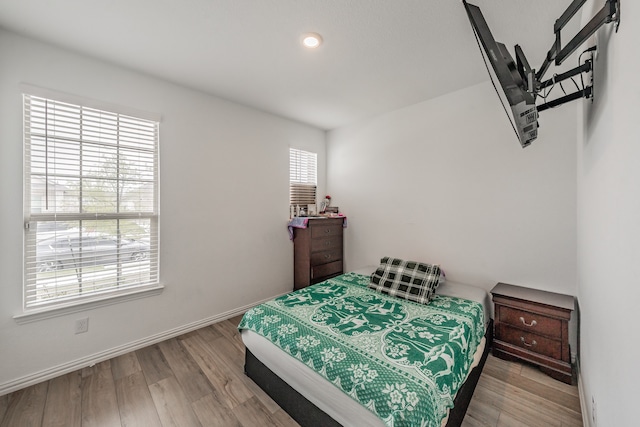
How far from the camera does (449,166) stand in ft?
9.37

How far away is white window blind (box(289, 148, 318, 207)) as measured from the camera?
378 cm

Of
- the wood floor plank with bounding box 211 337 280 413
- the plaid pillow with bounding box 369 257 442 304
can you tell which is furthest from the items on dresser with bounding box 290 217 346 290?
the wood floor plank with bounding box 211 337 280 413

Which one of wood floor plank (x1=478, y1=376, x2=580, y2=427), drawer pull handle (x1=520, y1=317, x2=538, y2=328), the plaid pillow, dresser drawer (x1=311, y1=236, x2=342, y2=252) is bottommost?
wood floor plank (x1=478, y1=376, x2=580, y2=427)

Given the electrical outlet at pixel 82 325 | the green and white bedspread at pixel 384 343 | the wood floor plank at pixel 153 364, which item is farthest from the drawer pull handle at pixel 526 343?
the electrical outlet at pixel 82 325

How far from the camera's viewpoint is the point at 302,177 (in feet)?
12.9

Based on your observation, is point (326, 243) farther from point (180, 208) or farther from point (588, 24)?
point (588, 24)

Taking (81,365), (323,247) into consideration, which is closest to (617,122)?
(323,247)

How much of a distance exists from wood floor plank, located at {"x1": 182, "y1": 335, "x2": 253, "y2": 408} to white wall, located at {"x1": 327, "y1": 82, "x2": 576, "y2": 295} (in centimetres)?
224

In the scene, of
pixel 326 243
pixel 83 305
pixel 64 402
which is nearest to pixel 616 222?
pixel 326 243

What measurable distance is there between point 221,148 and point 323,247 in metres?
1.88

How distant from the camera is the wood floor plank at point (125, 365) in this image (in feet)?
6.76

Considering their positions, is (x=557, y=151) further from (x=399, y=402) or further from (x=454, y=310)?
(x=399, y=402)

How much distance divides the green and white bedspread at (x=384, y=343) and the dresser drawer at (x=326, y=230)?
117 centimetres

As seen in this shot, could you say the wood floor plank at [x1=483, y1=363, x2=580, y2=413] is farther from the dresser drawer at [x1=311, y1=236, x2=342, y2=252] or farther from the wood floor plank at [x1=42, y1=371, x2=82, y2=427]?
the wood floor plank at [x1=42, y1=371, x2=82, y2=427]
